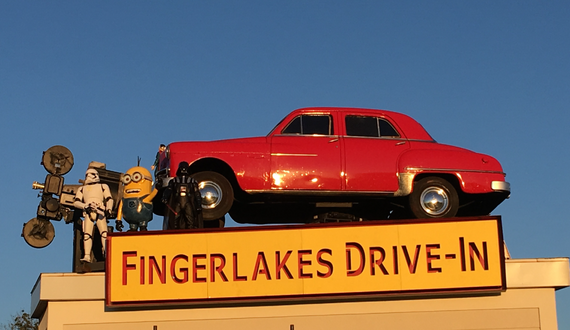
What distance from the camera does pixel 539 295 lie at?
13.5m

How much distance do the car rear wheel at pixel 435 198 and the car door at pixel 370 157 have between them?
0.46 m

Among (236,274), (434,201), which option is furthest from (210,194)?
(434,201)

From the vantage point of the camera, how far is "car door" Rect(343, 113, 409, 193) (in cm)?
1465

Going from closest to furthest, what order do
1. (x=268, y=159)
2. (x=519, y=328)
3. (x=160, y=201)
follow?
(x=519, y=328), (x=268, y=159), (x=160, y=201)

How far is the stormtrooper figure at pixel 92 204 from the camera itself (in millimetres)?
14914

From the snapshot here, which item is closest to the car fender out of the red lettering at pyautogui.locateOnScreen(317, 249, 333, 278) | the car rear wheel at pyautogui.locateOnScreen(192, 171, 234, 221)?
the red lettering at pyautogui.locateOnScreen(317, 249, 333, 278)

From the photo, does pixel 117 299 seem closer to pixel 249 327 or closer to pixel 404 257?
pixel 249 327

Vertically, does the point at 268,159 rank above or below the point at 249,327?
above

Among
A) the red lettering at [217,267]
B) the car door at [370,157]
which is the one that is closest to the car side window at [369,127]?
the car door at [370,157]

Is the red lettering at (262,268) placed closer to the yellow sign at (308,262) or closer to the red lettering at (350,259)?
the yellow sign at (308,262)

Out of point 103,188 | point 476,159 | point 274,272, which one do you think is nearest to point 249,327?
point 274,272

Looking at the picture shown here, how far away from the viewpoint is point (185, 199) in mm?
14219

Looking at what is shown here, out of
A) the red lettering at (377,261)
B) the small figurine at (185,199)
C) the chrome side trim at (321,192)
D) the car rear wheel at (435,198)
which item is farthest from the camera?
the car rear wheel at (435,198)

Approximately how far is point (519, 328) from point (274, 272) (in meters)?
3.81
